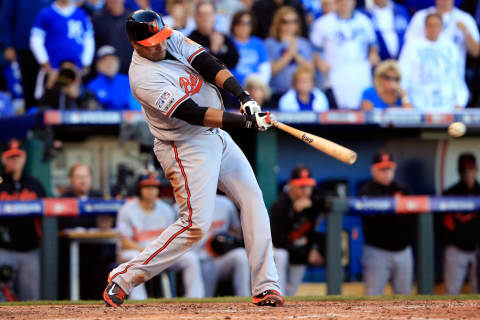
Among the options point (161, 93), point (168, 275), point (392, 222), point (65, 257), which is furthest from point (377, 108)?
point (161, 93)

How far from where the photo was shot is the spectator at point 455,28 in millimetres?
8844

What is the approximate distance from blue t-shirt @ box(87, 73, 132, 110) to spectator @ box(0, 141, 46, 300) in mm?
992

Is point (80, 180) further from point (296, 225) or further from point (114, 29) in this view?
point (296, 225)

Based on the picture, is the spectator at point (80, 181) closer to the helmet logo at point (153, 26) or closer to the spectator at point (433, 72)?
the spectator at point (433, 72)

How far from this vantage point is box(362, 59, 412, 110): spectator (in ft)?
26.9

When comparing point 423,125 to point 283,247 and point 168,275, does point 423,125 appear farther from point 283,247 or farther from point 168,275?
point 168,275

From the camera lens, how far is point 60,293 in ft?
25.2

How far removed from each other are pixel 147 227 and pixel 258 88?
1604 mm

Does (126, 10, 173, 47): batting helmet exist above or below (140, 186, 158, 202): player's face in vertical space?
above

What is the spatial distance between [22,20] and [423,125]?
3982mm

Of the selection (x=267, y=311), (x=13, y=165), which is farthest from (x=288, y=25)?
(x=267, y=311)

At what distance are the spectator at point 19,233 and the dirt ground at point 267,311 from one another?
85.2 inches

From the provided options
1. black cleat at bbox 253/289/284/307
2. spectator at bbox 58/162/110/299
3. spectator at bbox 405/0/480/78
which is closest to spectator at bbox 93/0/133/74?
spectator at bbox 58/162/110/299

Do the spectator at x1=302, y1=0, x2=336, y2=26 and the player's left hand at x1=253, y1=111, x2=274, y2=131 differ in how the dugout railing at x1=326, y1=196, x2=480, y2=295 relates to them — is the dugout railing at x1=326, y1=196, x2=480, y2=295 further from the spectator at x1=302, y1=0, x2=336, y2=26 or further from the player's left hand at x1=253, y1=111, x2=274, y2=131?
the player's left hand at x1=253, y1=111, x2=274, y2=131
